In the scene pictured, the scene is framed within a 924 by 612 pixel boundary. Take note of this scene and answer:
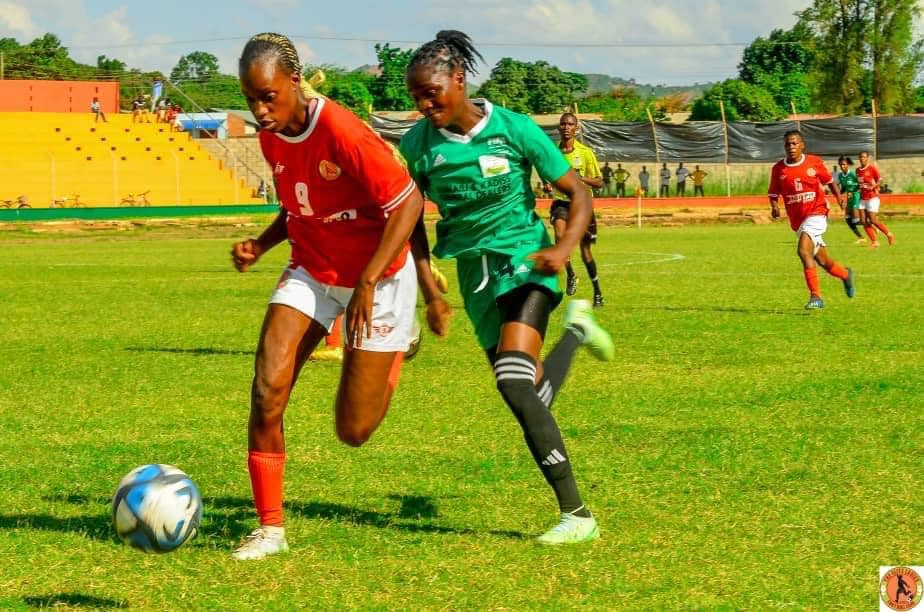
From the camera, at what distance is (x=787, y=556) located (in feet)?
18.0

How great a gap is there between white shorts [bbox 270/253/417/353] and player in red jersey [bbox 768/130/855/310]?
10987 millimetres

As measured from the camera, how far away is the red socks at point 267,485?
18.5 ft

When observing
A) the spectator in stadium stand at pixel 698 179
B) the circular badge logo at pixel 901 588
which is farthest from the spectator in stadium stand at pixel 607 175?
the circular badge logo at pixel 901 588

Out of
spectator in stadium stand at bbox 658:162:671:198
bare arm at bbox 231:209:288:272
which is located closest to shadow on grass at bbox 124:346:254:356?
bare arm at bbox 231:209:288:272

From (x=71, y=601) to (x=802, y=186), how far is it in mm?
13114

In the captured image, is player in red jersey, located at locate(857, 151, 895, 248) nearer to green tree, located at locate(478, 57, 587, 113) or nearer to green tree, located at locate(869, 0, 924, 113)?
green tree, located at locate(869, 0, 924, 113)

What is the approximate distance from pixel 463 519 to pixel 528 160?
5.50ft

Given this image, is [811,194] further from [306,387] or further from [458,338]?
[306,387]

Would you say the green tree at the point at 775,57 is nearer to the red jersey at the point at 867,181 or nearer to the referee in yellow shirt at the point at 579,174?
the red jersey at the point at 867,181

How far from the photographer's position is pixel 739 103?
8412cm

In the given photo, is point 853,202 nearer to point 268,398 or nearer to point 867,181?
point 867,181

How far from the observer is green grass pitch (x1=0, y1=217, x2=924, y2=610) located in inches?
204

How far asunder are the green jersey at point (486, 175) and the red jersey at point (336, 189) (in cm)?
35

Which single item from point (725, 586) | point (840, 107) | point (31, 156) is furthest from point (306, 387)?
point (840, 107)
